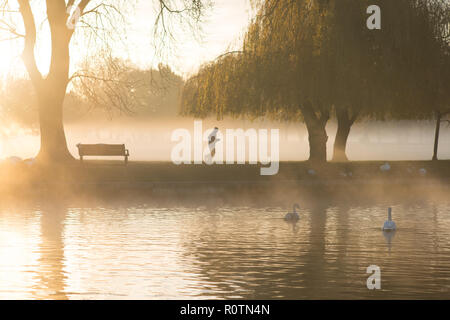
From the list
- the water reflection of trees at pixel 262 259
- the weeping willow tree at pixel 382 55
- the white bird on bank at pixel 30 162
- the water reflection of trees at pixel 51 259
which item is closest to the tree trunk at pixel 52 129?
the white bird on bank at pixel 30 162

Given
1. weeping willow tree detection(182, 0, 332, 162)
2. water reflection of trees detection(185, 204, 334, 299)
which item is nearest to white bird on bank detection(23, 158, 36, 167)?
weeping willow tree detection(182, 0, 332, 162)

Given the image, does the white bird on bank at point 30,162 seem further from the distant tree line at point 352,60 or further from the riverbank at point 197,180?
the distant tree line at point 352,60

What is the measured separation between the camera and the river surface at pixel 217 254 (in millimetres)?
9852

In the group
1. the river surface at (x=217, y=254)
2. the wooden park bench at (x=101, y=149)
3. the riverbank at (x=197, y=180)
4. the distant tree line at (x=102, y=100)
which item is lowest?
the riverbank at (x=197, y=180)

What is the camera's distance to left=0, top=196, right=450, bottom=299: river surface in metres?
9.85

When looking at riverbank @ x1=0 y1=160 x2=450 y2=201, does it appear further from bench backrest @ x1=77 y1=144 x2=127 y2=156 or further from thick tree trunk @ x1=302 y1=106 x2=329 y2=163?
thick tree trunk @ x1=302 y1=106 x2=329 y2=163

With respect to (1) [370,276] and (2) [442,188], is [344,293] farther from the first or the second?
(2) [442,188]

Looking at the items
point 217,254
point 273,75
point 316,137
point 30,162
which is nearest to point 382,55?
point 273,75

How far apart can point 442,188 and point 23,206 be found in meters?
14.4

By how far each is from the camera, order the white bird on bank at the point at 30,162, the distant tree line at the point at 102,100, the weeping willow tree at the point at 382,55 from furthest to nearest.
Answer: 1. the distant tree line at the point at 102,100
2. the weeping willow tree at the point at 382,55
3. the white bird on bank at the point at 30,162

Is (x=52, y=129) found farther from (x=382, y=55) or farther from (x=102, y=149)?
(x=382, y=55)

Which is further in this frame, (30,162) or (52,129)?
(52,129)

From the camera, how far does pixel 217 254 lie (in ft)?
42.0
